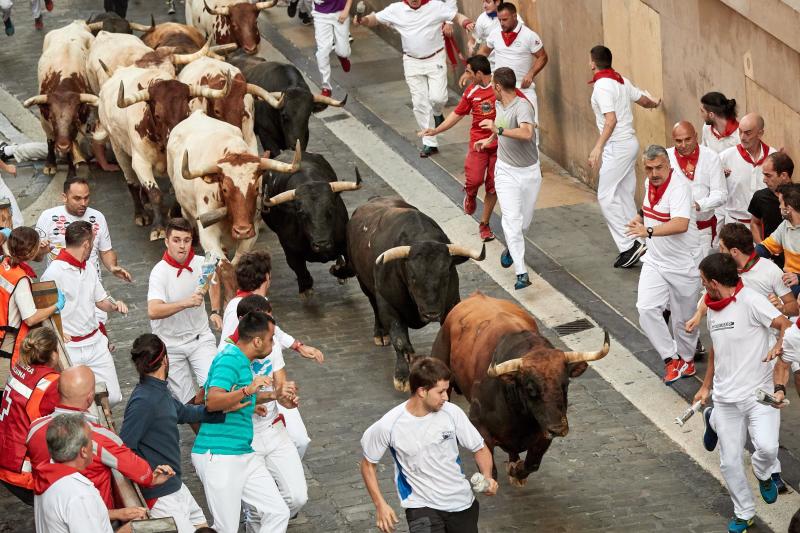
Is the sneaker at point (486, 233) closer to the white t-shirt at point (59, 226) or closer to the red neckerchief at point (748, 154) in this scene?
the red neckerchief at point (748, 154)

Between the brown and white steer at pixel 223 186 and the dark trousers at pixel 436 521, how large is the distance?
6.13m

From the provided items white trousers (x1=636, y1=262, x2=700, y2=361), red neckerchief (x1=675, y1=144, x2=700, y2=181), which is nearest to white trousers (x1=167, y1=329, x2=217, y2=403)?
white trousers (x1=636, y1=262, x2=700, y2=361)

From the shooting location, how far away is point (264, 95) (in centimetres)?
1794

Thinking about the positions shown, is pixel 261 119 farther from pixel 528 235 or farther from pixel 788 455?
pixel 788 455

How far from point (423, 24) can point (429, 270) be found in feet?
23.8

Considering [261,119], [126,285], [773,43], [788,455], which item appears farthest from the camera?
[261,119]

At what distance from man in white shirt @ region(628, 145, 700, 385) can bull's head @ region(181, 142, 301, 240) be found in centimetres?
394

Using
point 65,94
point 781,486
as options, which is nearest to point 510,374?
point 781,486

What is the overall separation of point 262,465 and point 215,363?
75 cm

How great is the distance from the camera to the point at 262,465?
32.5 ft

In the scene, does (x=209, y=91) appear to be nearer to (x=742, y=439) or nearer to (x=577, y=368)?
(x=577, y=368)

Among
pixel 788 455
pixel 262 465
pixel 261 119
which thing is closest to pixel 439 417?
pixel 262 465

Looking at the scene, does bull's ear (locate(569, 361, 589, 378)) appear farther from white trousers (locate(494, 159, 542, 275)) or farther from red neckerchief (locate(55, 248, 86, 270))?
white trousers (locate(494, 159, 542, 275))


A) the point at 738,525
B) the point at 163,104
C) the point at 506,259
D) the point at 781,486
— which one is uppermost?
the point at 163,104
